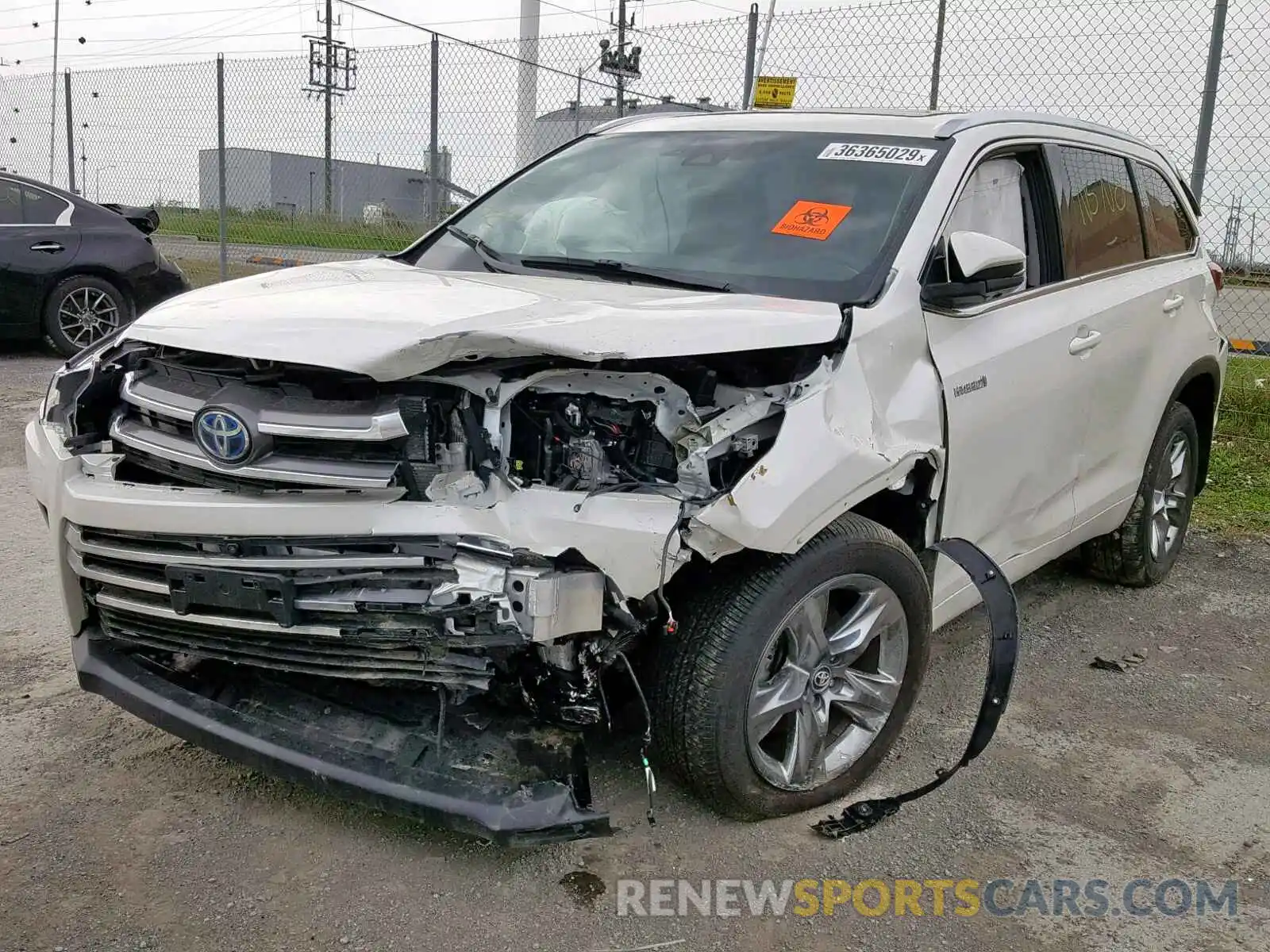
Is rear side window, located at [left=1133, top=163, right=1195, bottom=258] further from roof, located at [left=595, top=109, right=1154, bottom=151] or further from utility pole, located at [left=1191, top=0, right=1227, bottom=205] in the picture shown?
utility pole, located at [left=1191, top=0, right=1227, bottom=205]

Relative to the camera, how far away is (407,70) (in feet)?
33.3

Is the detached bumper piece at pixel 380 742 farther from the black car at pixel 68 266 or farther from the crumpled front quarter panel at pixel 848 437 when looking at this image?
the black car at pixel 68 266

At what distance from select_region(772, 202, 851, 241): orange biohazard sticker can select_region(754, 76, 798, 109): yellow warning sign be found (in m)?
4.80

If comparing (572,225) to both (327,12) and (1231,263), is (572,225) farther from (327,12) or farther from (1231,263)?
(327,12)

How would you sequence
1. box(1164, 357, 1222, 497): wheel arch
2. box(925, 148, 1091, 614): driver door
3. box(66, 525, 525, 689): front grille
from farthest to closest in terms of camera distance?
box(1164, 357, 1222, 497): wheel arch → box(925, 148, 1091, 614): driver door → box(66, 525, 525, 689): front grille

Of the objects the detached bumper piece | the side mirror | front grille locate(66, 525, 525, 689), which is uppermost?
the side mirror

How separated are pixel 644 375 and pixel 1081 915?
5.36 ft

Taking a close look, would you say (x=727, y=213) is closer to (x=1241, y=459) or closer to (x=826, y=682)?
(x=826, y=682)

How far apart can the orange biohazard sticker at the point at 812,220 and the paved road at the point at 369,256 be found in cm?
202

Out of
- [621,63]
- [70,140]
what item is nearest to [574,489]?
[621,63]

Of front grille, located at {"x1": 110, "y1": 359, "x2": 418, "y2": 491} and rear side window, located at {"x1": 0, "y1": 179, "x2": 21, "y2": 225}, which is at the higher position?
rear side window, located at {"x1": 0, "y1": 179, "x2": 21, "y2": 225}

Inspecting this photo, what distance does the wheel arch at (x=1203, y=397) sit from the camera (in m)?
4.74

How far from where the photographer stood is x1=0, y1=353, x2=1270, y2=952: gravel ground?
252cm

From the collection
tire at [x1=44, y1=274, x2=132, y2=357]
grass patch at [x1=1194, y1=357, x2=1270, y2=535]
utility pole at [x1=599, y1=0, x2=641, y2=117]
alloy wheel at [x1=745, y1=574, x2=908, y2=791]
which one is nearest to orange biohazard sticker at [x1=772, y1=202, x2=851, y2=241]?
alloy wheel at [x1=745, y1=574, x2=908, y2=791]
